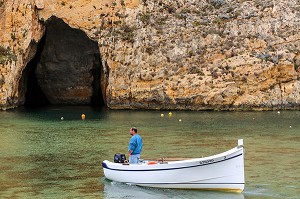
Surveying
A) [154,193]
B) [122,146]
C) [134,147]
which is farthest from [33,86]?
[154,193]

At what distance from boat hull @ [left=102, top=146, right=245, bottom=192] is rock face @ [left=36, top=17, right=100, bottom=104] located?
179 feet

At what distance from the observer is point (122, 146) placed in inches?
1607

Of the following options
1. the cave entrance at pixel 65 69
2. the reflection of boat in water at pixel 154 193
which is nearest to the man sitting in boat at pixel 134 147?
the reflection of boat in water at pixel 154 193

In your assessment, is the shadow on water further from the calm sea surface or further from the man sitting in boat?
the man sitting in boat

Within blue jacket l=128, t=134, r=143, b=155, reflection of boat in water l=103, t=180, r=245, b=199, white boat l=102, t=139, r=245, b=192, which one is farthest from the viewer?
blue jacket l=128, t=134, r=143, b=155

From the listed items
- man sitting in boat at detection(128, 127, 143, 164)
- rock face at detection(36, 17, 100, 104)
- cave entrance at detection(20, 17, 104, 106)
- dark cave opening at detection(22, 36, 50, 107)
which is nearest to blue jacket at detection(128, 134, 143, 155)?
man sitting in boat at detection(128, 127, 143, 164)

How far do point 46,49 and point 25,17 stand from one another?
890 cm

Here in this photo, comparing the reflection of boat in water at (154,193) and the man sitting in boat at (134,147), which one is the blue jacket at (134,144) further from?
the reflection of boat in water at (154,193)

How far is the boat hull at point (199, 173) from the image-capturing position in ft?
85.0

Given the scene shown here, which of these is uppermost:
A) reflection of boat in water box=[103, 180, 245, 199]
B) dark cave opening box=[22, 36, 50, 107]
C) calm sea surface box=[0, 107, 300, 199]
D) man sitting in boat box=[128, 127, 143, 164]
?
dark cave opening box=[22, 36, 50, 107]

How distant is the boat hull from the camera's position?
25922 millimetres

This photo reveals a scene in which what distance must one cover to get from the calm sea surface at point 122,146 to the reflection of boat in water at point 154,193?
0.04 metres

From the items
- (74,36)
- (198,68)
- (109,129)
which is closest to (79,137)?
(109,129)

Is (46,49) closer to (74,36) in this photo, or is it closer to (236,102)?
(74,36)
